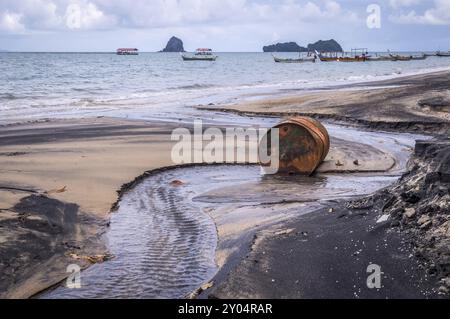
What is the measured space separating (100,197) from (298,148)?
371 centimetres

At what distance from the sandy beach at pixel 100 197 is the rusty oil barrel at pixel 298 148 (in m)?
0.47

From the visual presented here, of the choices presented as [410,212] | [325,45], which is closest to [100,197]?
[410,212]

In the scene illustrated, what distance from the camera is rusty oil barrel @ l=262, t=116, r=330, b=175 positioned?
9.38 m

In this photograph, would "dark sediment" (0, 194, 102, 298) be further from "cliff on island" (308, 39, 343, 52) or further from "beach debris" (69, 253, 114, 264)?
"cliff on island" (308, 39, 343, 52)

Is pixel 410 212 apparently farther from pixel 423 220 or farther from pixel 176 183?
pixel 176 183

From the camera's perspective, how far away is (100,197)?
296 inches

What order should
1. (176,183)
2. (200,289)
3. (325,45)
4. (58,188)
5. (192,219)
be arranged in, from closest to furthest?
(200,289), (192,219), (58,188), (176,183), (325,45)

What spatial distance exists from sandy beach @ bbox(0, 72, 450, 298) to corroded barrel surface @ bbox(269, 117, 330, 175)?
0.47m

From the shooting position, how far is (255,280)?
4.43m

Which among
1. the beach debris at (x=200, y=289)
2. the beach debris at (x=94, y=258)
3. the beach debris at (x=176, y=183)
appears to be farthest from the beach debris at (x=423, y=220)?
the beach debris at (x=176, y=183)
